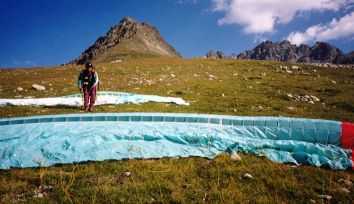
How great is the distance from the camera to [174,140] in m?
8.27

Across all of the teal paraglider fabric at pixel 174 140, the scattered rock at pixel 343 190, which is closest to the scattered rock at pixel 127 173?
the teal paraglider fabric at pixel 174 140

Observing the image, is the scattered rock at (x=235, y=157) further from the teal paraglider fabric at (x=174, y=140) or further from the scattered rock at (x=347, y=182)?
the scattered rock at (x=347, y=182)

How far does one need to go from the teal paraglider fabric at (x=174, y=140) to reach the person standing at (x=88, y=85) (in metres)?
3.91

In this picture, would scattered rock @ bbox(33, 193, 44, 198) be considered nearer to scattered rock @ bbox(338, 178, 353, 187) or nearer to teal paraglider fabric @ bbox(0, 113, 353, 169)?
teal paraglider fabric @ bbox(0, 113, 353, 169)

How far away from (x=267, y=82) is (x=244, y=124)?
50.4 feet

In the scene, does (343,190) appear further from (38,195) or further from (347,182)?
(38,195)

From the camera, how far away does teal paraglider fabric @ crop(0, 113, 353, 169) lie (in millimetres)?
7090

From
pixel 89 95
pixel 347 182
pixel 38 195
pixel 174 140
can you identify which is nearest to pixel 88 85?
pixel 89 95

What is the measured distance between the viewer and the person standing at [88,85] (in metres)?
13.8

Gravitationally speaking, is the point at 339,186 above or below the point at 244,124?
below

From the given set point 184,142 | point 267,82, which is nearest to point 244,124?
point 184,142

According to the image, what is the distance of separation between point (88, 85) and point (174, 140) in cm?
711

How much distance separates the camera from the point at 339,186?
571 centimetres

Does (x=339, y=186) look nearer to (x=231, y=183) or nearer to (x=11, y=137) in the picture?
(x=231, y=183)
